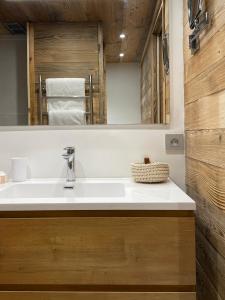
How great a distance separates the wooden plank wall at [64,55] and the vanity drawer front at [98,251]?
0.74m

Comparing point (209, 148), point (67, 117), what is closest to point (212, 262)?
point (209, 148)

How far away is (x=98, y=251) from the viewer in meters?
1.00

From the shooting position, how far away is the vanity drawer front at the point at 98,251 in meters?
0.98

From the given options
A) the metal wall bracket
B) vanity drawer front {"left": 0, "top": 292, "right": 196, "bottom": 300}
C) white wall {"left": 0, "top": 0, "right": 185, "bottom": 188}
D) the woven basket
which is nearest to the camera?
vanity drawer front {"left": 0, "top": 292, "right": 196, "bottom": 300}

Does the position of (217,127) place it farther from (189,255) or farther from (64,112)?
(64,112)

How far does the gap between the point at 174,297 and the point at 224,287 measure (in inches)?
6.5

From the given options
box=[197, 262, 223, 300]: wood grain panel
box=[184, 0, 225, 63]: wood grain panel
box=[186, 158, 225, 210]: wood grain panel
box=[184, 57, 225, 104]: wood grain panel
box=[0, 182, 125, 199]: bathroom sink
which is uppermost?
box=[184, 0, 225, 63]: wood grain panel

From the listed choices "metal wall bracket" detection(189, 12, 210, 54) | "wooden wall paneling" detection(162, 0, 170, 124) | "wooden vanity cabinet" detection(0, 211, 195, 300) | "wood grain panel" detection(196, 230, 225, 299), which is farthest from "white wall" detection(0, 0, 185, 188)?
"wooden vanity cabinet" detection(0, 211, 195, 300)

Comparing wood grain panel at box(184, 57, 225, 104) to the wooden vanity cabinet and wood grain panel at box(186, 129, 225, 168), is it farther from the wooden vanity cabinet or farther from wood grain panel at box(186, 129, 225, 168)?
the wooden vanity cabinet

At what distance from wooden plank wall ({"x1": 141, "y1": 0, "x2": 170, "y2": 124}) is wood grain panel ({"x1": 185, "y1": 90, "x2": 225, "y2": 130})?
0.16 m

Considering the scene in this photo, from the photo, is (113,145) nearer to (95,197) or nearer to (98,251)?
(95,197)

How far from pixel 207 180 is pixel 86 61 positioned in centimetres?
87

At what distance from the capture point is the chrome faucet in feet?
4.84

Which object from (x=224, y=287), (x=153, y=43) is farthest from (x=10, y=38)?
(x=224, y=287)
